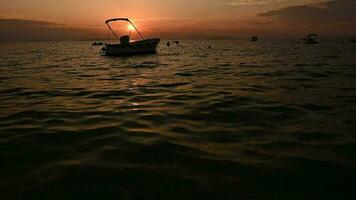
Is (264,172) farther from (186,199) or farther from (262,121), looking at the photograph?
(262,121)

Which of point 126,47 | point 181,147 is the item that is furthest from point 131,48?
point 181,147

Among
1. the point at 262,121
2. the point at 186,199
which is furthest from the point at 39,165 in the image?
the point at 262,121

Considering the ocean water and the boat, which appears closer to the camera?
the ocean water

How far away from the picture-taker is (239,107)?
8.53 meters

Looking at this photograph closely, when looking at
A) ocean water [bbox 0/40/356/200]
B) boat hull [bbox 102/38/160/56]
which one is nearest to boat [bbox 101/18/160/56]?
boat hull [bbox 102/38/160/56]

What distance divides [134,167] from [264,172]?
193 centimetres

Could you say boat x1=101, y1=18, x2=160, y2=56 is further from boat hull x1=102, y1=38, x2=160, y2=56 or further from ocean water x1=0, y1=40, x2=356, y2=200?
ocean water x1=0, y1=40, x2=356, y2=200

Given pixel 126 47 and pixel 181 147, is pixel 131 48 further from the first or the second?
pixel 181 147

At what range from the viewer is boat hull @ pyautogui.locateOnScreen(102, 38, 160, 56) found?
35.6 meters

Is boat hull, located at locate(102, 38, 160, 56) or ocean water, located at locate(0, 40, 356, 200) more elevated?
boat hull, located at locate(102, 38, 160, 56)

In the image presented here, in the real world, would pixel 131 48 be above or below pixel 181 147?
above

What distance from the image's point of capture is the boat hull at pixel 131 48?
35.6 m

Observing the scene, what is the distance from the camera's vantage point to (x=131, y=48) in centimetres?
3588

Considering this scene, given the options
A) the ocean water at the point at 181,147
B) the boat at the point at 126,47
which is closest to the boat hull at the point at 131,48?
the boat at the point at 126,47
